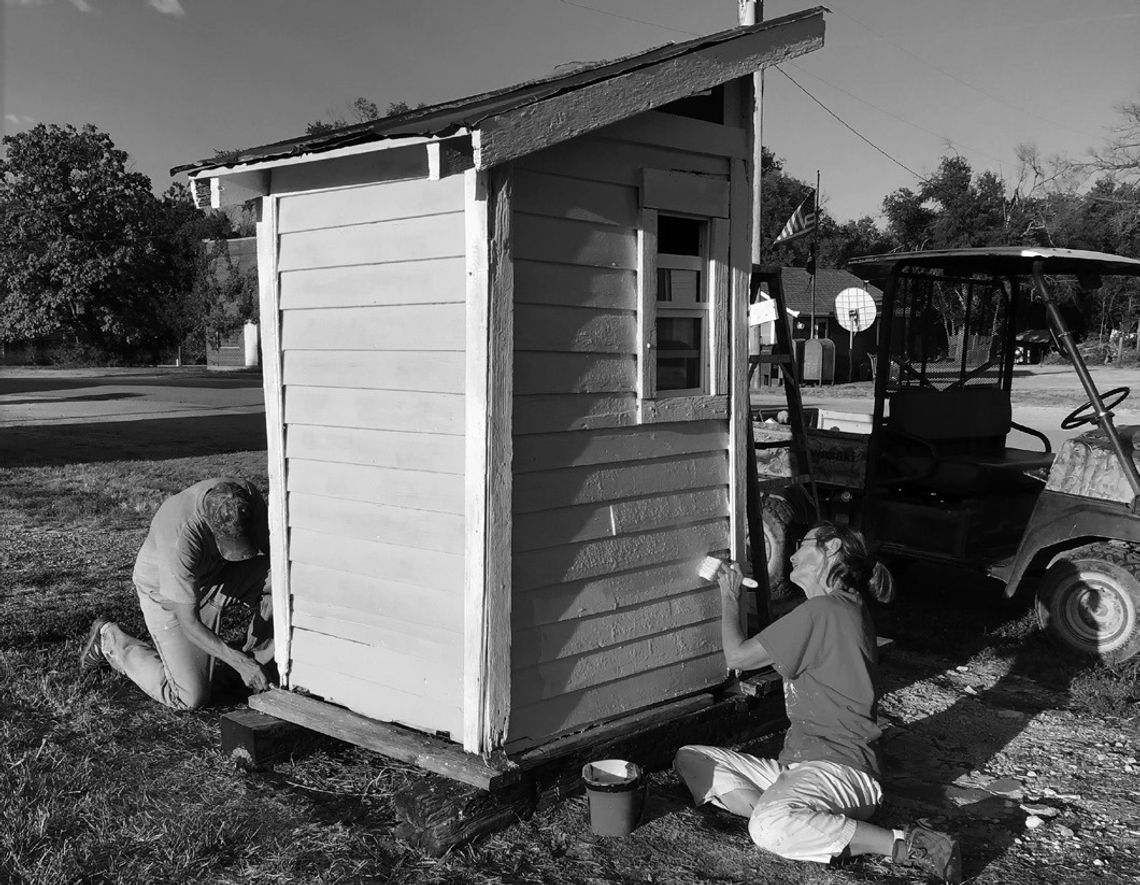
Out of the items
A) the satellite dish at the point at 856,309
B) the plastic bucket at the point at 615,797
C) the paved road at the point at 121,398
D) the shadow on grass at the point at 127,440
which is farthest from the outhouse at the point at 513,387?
the paved road at the point at 121,398

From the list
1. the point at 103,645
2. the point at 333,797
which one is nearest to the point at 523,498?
the point at 333,797

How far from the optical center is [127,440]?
14859 millimetres

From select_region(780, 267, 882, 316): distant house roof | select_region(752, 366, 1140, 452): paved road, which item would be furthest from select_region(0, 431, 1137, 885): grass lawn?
select_region(780, 267, 882, 316): distant house roof

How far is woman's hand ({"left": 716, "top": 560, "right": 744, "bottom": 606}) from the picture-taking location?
14.6 feet

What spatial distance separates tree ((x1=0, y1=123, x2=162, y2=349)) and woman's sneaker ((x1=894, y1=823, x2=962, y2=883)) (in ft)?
157

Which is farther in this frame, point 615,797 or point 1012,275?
point 1012,275

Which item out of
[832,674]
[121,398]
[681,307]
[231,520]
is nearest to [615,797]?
[832,674]

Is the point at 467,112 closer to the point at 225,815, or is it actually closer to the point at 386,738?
the point at 386,738

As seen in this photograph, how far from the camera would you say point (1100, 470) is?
5.67 meters

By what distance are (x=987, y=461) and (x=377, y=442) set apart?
4.23m

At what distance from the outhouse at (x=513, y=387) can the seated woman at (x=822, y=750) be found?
0.61 meters

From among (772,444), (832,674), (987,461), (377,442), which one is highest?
(377,442)

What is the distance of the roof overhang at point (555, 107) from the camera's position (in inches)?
138

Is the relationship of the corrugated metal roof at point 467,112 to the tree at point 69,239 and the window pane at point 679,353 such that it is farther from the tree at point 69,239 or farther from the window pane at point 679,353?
the tree at point 69,239
